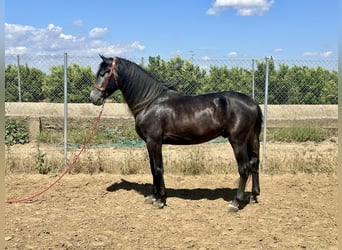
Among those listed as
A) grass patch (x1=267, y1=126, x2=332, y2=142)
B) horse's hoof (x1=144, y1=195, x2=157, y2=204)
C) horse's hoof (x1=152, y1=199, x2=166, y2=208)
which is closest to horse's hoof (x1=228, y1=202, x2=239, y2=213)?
horse's hoof (x1=152, y1=199, x2=166, y2=208)

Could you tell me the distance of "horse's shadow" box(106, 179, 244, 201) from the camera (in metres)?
5.87

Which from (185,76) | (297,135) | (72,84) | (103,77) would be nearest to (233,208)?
(103,77)

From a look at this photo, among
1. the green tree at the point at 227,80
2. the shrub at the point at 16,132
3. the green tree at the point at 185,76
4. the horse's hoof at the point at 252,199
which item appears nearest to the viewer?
the horse's hoof at the point at 252,199

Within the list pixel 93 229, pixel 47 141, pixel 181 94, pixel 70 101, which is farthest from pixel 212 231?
pixel 70 101

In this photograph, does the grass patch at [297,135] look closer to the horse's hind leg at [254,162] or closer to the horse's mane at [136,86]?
the horse's hind leg at [254,162]

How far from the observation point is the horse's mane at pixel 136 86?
523 centimetres

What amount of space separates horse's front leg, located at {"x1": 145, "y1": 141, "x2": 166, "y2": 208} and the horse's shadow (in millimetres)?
538

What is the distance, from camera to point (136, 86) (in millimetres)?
5258

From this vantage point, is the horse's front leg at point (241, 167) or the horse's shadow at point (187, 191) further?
the horse's shadow at point (187, 191)

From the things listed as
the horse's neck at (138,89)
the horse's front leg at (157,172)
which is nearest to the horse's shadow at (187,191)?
the horse's front leg at (157,172)

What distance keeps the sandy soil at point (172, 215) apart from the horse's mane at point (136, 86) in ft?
5.06

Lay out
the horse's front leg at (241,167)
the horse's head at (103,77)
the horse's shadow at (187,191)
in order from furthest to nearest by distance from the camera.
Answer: the horse's shadow at (187,191)
the horse's head at (103,77)
the horse's front leg at (241,167)

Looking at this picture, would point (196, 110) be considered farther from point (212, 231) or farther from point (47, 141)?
point (47, 141)

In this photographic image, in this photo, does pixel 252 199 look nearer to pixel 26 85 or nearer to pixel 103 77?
pixel 103 77
